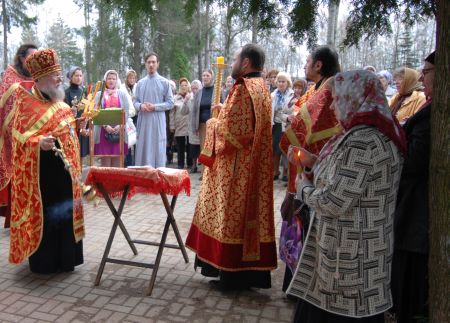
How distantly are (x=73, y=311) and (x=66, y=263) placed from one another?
777 millimetres

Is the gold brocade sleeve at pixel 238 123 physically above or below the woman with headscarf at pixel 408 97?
below

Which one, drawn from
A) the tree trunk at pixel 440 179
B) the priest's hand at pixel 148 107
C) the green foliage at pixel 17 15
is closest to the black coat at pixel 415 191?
the tree trunk at pixel 440 179

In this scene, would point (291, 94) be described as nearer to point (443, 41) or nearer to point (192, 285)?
point (192, 285)

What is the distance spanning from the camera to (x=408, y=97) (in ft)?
15.1

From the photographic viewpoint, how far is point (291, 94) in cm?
834

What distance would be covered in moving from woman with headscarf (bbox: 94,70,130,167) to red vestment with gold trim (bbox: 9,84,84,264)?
302 centimetres

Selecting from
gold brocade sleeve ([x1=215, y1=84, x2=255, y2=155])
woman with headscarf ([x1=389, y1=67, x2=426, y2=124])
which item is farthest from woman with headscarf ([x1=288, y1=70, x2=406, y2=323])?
woman with headscarf ([x1=389, y1=67, x2=426, y2=124])

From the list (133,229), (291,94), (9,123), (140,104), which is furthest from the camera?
(291,94)

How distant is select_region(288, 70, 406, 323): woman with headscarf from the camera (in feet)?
7.04

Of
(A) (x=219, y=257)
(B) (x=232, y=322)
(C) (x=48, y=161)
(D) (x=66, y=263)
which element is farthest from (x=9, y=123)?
(B) (x=232, y=322)

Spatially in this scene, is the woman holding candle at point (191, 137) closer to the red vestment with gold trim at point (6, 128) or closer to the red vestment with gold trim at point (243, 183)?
the red vestment with gold trim at point (6, 128)

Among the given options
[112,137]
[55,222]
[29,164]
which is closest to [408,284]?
[55,222]

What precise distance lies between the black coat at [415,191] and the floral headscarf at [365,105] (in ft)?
1.67

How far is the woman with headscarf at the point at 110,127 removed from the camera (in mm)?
7102
